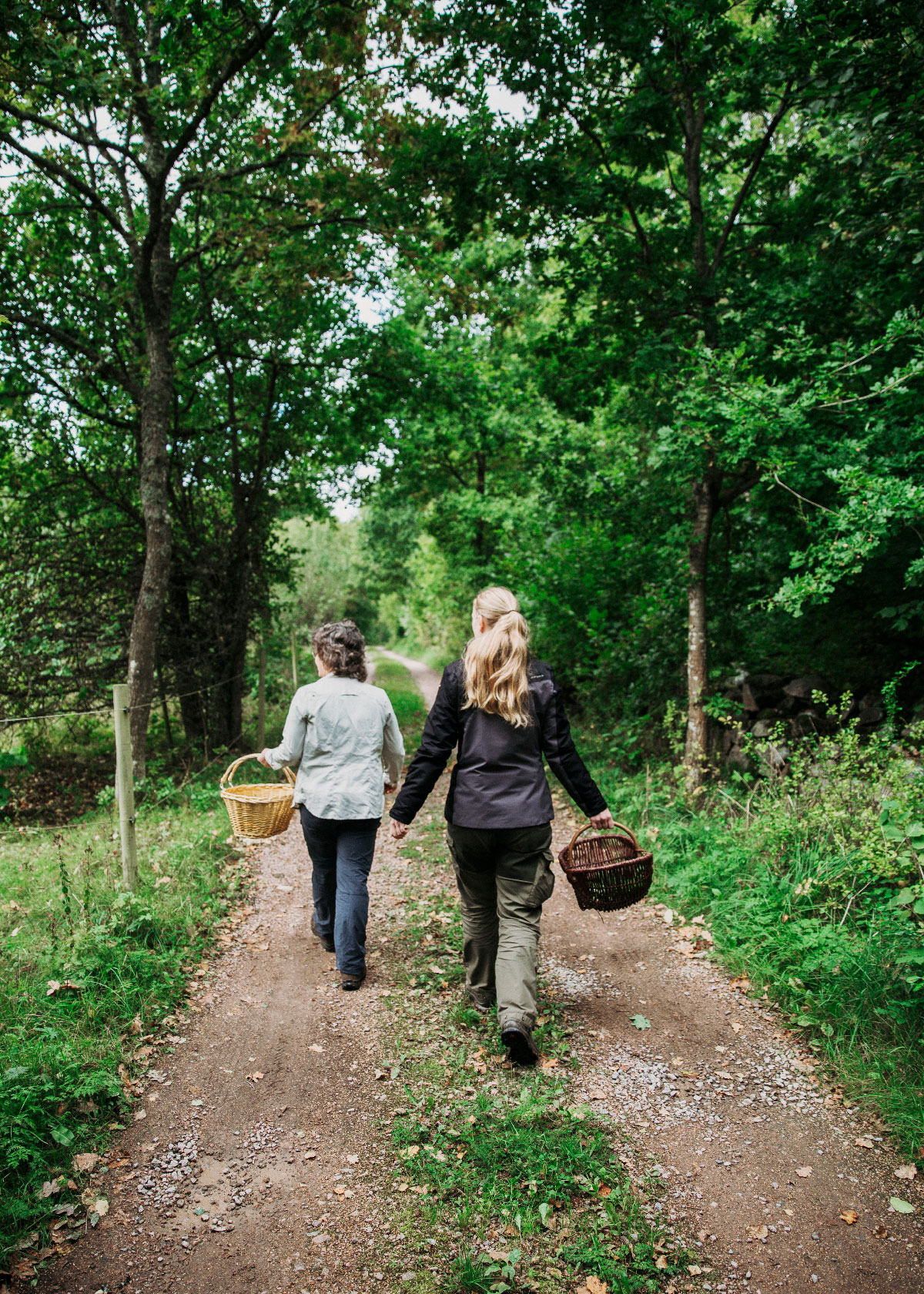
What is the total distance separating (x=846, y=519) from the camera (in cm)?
503

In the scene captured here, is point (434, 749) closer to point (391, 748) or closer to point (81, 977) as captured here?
point (391, 748)

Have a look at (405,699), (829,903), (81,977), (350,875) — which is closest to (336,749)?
(350,875)

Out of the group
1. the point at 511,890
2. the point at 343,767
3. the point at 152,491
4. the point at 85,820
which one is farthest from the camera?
the point at 152,491

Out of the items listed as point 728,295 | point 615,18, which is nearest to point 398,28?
point 615,18

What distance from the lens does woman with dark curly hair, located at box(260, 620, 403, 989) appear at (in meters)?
4.27

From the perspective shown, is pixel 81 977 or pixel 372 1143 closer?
pixel 372 1143

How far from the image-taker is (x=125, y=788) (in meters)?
4.81

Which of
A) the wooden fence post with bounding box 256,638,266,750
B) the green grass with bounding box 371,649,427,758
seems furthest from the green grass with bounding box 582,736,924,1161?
the wooden fence post with bounding box 256,638,266,750

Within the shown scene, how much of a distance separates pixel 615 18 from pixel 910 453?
14.6ft

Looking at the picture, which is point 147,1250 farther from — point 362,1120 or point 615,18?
point 615,18

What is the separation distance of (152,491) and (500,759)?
617 centimetres

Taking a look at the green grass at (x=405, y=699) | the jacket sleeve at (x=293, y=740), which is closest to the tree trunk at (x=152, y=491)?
the jacket sleeve at (x=293, y=740)

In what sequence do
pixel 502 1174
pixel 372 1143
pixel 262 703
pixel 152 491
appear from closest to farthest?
pixel 502 1174, pixel 372 1143, pixel 152 491, pixel 262 703

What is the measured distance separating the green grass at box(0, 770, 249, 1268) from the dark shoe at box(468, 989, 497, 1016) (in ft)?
5.46
